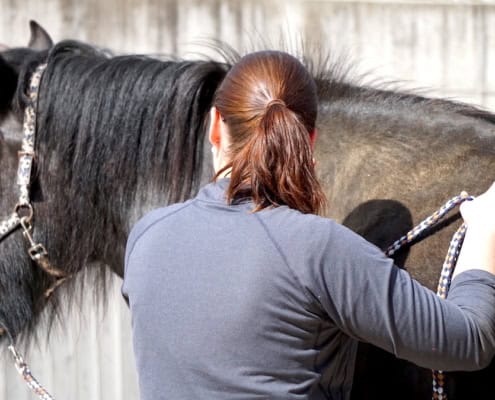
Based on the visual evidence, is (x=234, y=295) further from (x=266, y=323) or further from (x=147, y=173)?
(x=147, y=173)

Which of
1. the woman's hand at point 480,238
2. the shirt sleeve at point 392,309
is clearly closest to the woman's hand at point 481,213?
the woman's hand at point 480,238

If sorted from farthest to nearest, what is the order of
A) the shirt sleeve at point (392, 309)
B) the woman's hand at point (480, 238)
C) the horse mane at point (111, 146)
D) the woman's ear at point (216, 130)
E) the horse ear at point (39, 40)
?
the horse ear at point (39, 40) < the horse mane at point (111, 146) < the woman's ear at point (216, 130) < the woman's hand at point (480, 238) < the shirt sleeve at point (392, 309)

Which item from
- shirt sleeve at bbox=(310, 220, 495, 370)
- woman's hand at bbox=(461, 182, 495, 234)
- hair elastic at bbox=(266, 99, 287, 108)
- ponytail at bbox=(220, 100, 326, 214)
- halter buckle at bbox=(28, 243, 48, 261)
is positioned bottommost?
halter buckle at bbox=(28, 243, 48, 261)

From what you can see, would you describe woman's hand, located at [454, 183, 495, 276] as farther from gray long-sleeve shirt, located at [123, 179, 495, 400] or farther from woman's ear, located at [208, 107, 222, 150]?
woman's ear, located at [208, 107, 222, 150]

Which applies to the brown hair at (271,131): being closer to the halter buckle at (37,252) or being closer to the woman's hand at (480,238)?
the woman's hand at (480,238)

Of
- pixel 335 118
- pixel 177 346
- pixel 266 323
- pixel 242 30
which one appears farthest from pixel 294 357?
pixel 242 30

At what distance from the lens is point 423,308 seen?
1319 millimetres

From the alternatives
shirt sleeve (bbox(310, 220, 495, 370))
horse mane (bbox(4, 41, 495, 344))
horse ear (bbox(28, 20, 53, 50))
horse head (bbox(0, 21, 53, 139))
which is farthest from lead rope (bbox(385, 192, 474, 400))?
horse ear (bbox(28, 20, 53, 50))

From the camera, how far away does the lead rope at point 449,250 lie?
5.14 feet

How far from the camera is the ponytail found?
4.56 feet

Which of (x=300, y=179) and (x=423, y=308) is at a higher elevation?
(x=300, y=179)

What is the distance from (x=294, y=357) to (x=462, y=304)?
0.30 m

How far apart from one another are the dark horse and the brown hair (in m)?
0.52

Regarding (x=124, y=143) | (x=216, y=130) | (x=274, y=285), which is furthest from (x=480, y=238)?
(x=124, y=143)
